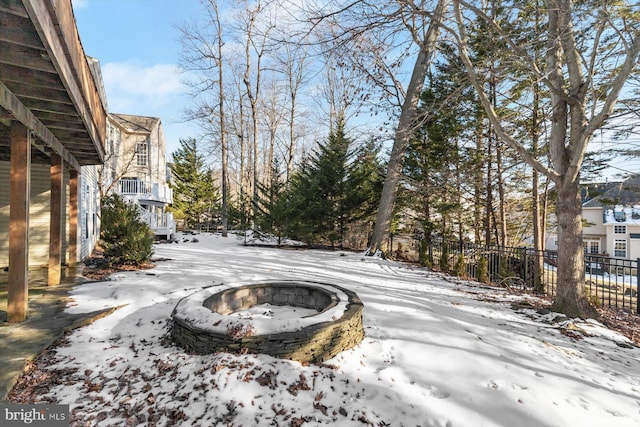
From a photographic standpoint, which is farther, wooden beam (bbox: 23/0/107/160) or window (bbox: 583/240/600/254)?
window (bbox: 583/240/600/254)

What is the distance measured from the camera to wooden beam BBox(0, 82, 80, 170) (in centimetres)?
309

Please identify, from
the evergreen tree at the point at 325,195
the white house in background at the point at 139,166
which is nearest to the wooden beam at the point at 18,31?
the evergreen tree at the point at 325,195

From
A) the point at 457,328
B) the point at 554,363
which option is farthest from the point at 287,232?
the point at 554,363

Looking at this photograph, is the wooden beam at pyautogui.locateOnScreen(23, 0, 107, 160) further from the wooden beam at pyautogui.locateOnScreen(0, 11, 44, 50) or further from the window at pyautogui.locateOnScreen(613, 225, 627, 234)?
the window at pyautogui.locateOnScreen(613, 225, 627, 234)

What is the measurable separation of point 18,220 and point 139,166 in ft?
65.6

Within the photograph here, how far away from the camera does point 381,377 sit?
9.36 ft

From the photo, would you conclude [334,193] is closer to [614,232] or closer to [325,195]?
[325,195]

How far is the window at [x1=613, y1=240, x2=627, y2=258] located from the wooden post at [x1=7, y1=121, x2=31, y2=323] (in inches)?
1214

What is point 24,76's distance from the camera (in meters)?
3.02

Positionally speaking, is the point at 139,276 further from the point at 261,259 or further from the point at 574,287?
the point at 574,287

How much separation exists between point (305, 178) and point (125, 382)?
11528mm

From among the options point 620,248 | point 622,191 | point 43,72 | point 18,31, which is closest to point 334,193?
point 622,191

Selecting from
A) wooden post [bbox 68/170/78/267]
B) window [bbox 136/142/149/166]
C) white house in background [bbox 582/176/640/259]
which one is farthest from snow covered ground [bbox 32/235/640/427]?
white house in background [bbox 582/176/640/259]

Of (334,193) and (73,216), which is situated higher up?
(334,193)
